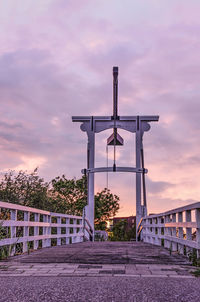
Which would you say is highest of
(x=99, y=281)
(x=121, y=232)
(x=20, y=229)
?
(x=121, y=232)

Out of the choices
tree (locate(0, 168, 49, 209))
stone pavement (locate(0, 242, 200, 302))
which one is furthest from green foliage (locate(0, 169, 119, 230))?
stone pavement (locate(0, 242, 200, 302))

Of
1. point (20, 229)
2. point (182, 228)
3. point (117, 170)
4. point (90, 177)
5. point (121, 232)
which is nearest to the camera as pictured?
point (182, 228)

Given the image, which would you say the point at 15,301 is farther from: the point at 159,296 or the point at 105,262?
the point at 105,262

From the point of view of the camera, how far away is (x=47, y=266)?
6801 mm

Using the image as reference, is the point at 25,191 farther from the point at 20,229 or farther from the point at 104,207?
the point at 104,207

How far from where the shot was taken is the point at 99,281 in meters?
5.02

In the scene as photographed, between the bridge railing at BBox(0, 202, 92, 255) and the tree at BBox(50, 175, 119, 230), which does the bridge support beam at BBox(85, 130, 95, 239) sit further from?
the tree at BBox(50, 175, 119, 230)

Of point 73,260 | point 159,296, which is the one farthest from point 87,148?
point 159,296

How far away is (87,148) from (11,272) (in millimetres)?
13874

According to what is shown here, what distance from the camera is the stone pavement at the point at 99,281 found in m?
4.07

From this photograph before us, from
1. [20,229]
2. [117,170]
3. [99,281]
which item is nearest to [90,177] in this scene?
[117,170]

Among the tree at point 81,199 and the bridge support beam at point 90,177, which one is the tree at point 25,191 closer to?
the bridge support beam at point 90,177

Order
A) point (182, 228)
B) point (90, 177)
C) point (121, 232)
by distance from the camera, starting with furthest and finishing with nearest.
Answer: point (121, 232) < point (90, 177) < point (182, 228)

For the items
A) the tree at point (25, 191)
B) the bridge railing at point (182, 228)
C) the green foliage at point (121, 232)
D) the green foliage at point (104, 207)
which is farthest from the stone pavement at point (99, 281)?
the green foliage at point (104, 207)
